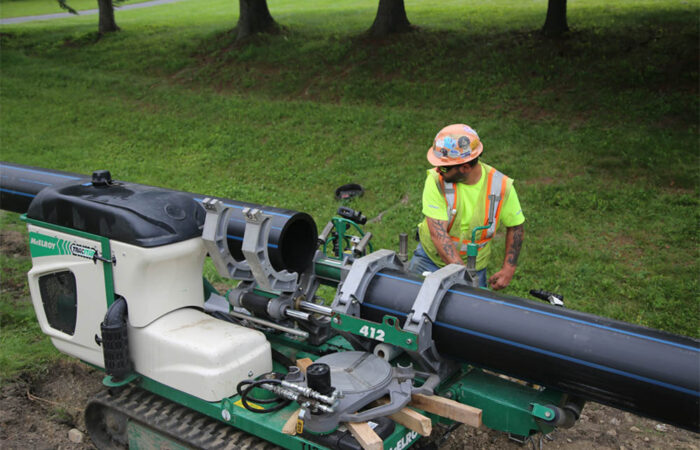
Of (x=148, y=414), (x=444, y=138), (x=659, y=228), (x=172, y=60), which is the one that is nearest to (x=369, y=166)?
(x=659, y=228)

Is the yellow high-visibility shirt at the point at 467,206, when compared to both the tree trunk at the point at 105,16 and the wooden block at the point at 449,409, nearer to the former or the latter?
the wooden block at the point at 449,409

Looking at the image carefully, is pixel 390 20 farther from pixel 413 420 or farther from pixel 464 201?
pixel 413 420

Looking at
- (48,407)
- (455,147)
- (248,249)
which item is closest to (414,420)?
(248,249)

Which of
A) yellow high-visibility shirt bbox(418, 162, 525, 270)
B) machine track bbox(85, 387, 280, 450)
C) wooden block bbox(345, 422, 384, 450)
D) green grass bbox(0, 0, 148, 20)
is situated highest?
green grass bbox(0, 0, 148, 20)

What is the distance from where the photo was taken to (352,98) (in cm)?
1275

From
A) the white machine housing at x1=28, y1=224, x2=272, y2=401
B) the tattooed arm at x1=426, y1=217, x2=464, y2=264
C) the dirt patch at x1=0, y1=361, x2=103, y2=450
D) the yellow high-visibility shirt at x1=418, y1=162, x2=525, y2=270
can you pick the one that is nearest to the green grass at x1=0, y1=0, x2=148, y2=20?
the dirt patch at x1=0, y1=361, x2=103, y2=450

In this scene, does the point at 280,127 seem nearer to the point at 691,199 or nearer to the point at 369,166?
the point at 369,166

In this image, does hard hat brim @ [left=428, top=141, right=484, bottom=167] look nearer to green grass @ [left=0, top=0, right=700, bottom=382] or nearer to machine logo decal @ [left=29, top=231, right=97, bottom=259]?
machine logo decal @ [left=29, top=231, right=97, bottom=259]

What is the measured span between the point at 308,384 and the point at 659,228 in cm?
583

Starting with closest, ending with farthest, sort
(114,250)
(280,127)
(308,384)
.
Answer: (308,384) < (114,250) < (280,127)

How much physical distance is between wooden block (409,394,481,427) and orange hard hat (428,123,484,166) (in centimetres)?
155

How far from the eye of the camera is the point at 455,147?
416 centimetres

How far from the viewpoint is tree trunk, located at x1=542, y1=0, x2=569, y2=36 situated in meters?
13.1

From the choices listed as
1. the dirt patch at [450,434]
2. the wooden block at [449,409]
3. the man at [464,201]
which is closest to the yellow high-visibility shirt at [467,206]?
the man at [464,201]
